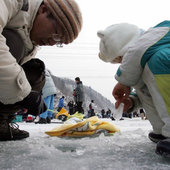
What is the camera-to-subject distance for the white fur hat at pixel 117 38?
0.98 meters

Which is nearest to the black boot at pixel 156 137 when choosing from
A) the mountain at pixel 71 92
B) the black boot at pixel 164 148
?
the black boot at pixel 164 148

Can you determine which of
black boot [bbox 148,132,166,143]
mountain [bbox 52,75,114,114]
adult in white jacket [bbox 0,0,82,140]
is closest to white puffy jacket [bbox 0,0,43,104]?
adult in white jacket [bbox 0,0,82,140]

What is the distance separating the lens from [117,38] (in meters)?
0.99

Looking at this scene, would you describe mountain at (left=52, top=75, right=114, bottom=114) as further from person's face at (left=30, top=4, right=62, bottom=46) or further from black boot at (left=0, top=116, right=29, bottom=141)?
person's face at (left=30, top=4, right=62, bottom=46)

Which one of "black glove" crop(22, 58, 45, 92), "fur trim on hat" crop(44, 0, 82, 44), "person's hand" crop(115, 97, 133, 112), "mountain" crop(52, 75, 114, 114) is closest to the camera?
"fur trim on hat" crop(44, 0, 82, 44)

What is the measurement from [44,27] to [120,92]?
0.47 meters

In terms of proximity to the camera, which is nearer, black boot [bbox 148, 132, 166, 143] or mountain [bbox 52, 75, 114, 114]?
black boot [bbox 148, 132, 166, 143]

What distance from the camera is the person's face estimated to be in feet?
2.96

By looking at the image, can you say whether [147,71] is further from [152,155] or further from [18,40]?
[18,40]

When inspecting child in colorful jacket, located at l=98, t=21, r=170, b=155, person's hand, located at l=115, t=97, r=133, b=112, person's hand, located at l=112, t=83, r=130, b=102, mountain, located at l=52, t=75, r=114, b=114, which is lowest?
mountain, located at l=52, t=75, r=114, b=114

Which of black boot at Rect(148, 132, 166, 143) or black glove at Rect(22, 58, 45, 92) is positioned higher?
black glove at Rect(22, 58, 45, 92)

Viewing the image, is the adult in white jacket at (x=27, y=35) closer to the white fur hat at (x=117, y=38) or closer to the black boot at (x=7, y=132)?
the black boot at (x=7, y=132)

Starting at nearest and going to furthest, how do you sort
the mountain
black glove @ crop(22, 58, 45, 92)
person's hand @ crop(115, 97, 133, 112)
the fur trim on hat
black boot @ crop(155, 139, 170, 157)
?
black boot @ crop(155, 139, 170, 157), the fur trim on hat, person's hand @ crop(115, 97, 133, 112), black glove @ crop(22, 58, 45, 92), the mountain

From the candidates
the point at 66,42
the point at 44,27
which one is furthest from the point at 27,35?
the point at 66,42
